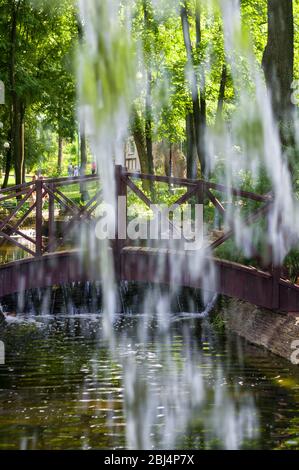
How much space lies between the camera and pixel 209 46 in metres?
31.4

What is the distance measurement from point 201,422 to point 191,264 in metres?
4.61

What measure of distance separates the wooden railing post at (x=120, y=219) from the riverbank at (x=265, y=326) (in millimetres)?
2629

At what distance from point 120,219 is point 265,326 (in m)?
3.15

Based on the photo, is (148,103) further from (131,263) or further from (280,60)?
(131,263)

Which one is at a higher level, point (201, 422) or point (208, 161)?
point (208, 161)

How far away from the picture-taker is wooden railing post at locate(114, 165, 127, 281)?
1603cm

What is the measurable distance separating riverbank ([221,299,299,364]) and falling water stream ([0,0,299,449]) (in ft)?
0.87

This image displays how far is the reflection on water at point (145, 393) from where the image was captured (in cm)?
1112

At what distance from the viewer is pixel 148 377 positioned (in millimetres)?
14250

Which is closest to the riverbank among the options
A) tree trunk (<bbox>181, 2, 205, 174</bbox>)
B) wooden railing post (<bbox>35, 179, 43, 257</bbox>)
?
wooden railing post (<bbox>35, 179, 43, 257</bbox>)

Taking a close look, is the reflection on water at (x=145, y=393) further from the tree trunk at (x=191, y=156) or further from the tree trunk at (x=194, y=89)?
the tree trunk at (x=191, y=156)

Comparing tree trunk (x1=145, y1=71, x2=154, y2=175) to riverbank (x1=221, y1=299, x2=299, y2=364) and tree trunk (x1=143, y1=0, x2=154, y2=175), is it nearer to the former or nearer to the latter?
tree trunk (x1=143, y1=0, x2=154, y2=175)
